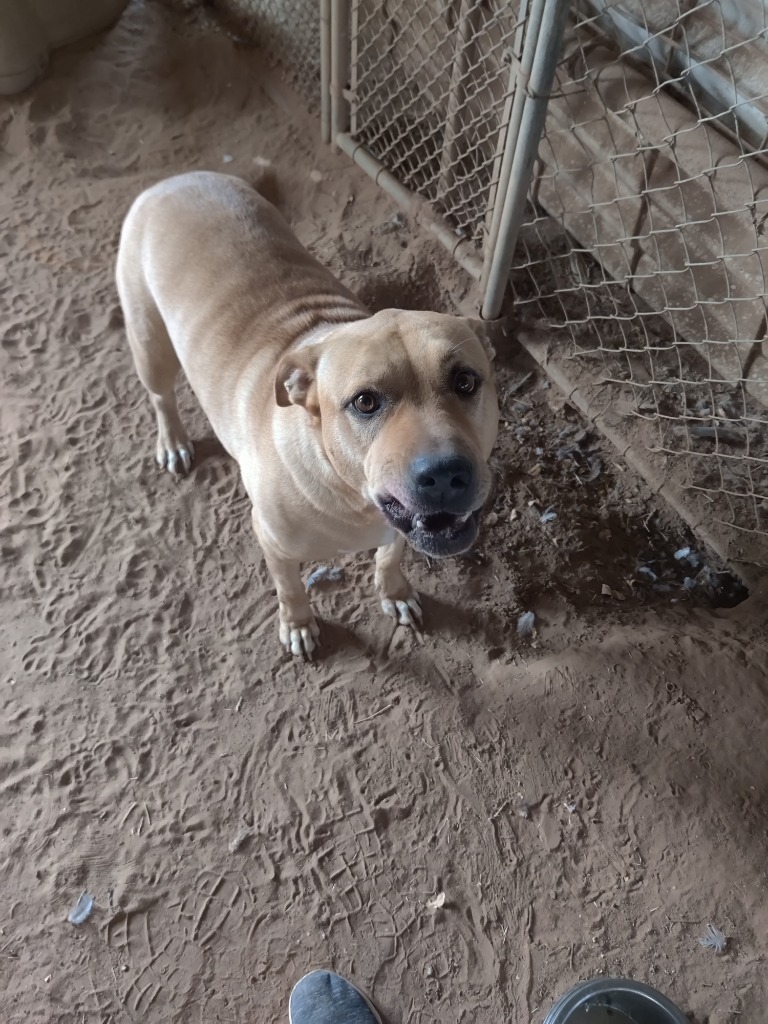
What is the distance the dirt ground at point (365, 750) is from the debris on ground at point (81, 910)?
2cm

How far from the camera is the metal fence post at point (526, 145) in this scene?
2.46m

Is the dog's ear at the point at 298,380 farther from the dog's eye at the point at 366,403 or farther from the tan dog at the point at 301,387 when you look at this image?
the dog's eye at the point at 366,403

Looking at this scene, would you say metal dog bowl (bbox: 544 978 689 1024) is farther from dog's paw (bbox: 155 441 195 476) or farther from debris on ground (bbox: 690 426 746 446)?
dog's paw (bbox: 155 441 195 476)

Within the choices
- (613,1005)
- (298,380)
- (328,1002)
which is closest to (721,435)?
(298,380)

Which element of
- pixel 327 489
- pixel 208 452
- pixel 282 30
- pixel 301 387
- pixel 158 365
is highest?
pixel 282 30

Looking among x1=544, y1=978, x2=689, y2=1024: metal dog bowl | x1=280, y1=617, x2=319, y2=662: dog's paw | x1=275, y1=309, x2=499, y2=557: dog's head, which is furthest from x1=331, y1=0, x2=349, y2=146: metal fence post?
x1=544, y1=978, x2=689, y2=1024: metal dog bowl

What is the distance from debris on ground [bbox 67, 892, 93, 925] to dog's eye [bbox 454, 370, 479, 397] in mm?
2182

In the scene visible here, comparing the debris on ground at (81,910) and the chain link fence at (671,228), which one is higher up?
the chain link fence at (671,228)

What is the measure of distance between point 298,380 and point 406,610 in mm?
1272

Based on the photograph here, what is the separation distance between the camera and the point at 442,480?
183 cm

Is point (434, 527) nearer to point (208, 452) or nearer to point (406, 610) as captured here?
point (406, 610)

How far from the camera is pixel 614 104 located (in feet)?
9.55

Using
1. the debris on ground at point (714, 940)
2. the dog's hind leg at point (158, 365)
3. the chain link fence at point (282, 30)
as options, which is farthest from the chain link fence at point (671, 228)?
the chain link fence at point (282, 30)

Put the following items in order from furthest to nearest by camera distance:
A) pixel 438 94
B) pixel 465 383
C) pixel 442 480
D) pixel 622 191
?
pixel 438 94 < pixel 622 191 < pixel 465 383 < pixel 442 480
